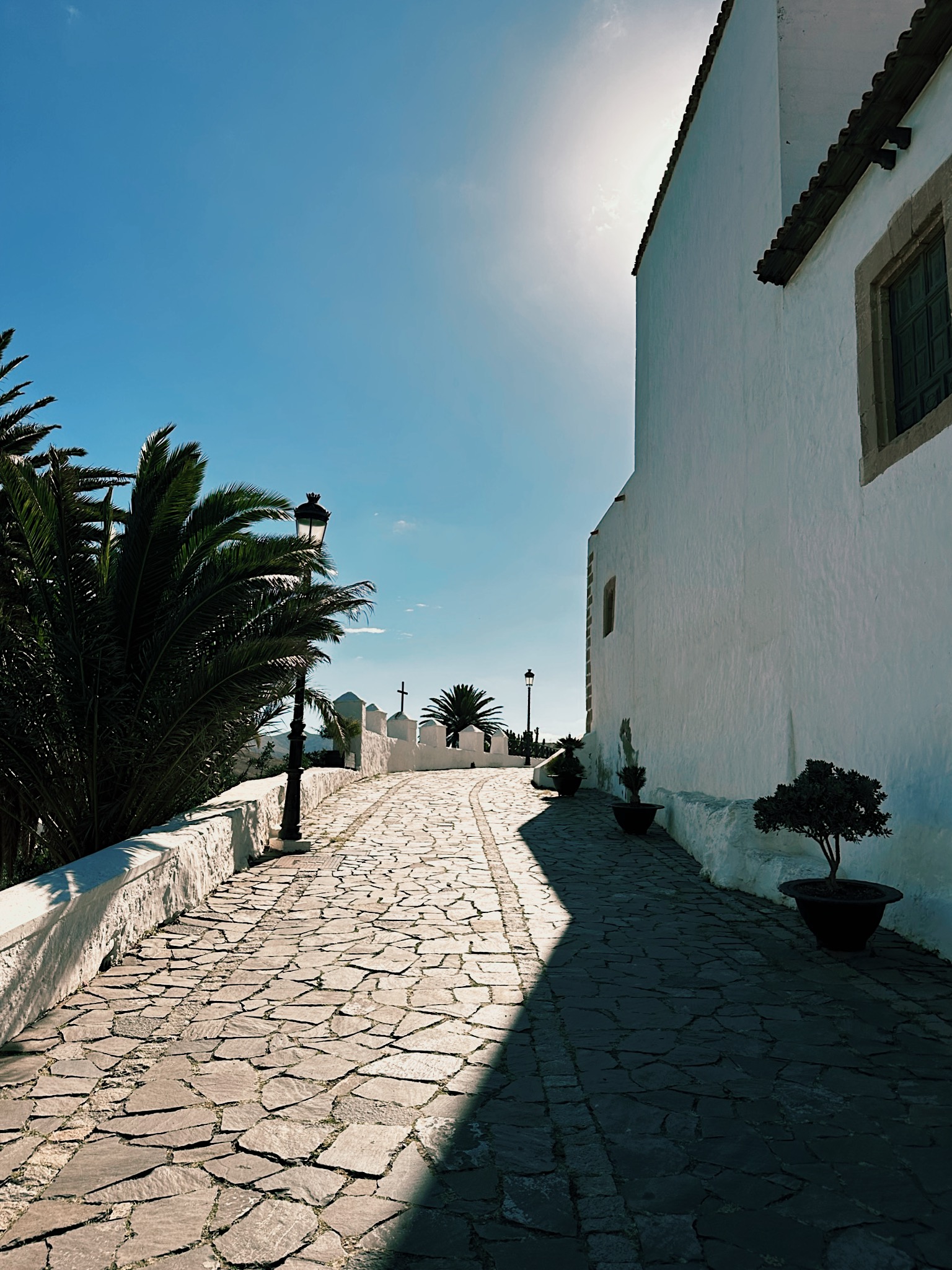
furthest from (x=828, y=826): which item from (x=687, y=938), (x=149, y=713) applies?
(x=149, y=713)

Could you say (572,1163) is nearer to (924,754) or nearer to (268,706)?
(924,754)

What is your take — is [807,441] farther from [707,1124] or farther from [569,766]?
[569,766]

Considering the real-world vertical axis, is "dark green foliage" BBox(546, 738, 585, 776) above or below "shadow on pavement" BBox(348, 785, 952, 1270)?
above

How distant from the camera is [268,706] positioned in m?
10.2

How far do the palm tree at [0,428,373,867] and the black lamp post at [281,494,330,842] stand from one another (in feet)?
2.81

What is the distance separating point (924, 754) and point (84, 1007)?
17.1ft

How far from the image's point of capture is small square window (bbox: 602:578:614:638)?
17641 millimetres

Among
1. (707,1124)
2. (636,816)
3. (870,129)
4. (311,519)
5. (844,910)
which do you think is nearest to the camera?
(707,1124)

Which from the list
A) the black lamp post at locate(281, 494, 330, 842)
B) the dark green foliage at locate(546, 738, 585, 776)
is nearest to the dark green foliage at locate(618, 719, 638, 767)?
the dark green foliage at locate(546, 738, 585, 776)

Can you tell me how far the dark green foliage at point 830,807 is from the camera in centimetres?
515

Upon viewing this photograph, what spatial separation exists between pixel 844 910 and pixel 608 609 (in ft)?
43.2

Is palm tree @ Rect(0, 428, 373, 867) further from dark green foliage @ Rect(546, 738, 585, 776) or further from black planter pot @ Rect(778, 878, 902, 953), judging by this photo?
dark green foliage @ Rect(546, 738, 585, 776)

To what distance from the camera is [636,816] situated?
36.0 feet

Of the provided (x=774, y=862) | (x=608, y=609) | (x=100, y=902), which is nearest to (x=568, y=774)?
(x=608, y=609)
